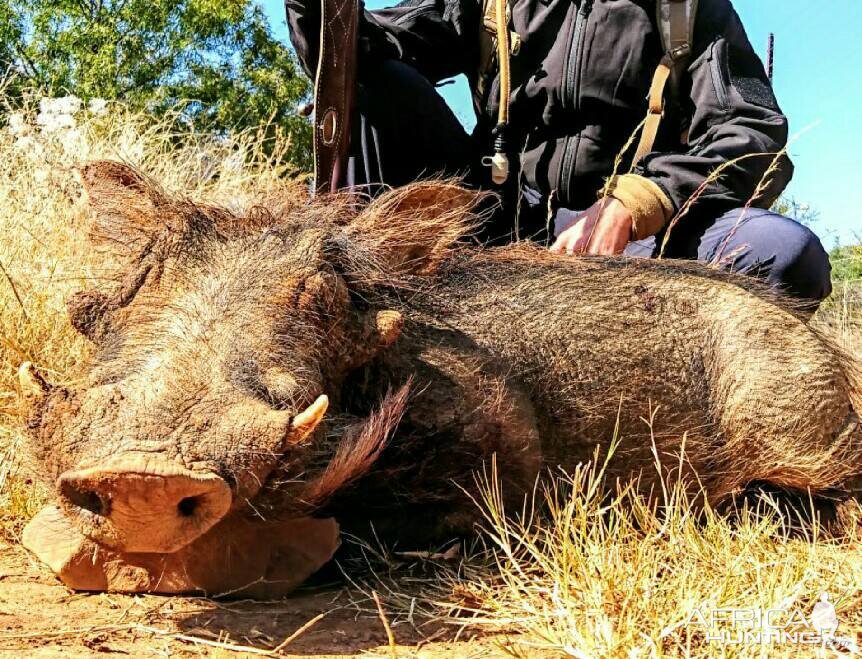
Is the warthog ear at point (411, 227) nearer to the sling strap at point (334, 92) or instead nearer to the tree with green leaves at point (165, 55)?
the sling strap at point (334, 92)

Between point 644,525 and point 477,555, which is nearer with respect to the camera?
point 644,525

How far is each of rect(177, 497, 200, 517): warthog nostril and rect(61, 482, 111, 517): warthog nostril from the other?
0.46 ft

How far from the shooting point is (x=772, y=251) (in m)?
3.63

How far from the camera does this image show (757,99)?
4051 mm

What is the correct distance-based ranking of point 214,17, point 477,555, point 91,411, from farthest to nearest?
point 214,17, point 477,555, point 91,411

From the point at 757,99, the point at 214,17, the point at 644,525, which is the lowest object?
the point at 644,525

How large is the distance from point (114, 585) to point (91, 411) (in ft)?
1.88

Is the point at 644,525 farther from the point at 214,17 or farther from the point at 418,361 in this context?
the point at 214,17

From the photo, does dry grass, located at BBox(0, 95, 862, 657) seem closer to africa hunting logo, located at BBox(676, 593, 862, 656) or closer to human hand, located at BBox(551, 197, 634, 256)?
africa hunting logo, located at BBox(676, 593, 862, 656)

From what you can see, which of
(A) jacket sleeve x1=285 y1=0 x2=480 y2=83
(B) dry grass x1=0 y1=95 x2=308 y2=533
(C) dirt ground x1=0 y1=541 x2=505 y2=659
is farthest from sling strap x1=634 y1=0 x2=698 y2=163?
(C) dirt ground x1=0 y1=541 x2=505 y2=659

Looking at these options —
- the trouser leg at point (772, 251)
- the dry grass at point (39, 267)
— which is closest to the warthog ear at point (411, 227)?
the dry grass at point (39, 267)

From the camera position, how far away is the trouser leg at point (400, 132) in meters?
4.13

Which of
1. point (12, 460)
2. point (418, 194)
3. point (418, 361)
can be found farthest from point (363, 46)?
point (12, 460)

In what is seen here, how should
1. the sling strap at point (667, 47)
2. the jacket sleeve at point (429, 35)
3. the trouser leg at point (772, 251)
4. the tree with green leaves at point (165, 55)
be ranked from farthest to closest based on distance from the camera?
the tree with green leaves at point (165, 55), the jacket sleeve at point (429, 35), the sling strap at point (667, 47), the trouser leg at point (772, 251)
